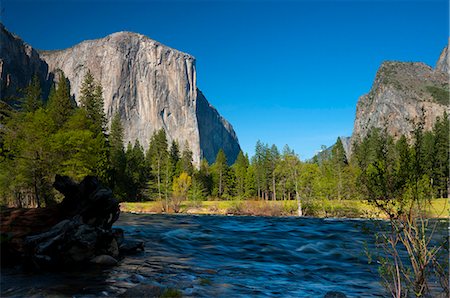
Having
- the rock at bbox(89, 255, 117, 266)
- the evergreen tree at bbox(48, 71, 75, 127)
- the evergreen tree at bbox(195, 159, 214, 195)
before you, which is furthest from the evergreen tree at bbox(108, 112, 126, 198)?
the rock at bbox(89, 255, 117, 266)

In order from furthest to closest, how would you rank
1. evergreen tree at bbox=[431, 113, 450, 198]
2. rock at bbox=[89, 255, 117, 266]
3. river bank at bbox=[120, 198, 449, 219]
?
evergreen tree at bbox=[431, 113, 450, 198]
river bank at bbox=[120, 198, 449, 219]
rock at bbox=[89, 255, 117, 266]

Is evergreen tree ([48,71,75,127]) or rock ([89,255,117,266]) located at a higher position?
evergreen tree ([48,71,75,127])

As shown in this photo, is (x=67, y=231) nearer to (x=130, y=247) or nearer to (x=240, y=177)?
A: (x=130, y=247)

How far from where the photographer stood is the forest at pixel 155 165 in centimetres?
648

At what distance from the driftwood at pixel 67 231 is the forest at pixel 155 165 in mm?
3859

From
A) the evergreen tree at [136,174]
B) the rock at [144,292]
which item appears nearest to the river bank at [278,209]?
the evergreen tree at [136,174]

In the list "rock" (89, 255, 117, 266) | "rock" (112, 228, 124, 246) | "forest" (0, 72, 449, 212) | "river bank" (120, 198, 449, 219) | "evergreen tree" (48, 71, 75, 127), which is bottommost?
"river bank" (120, 198, 449, 219)

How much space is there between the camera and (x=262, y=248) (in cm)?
1786

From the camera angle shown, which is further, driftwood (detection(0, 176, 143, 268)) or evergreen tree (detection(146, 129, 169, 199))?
evergreen tree (detection(146, 129, 169, 199))

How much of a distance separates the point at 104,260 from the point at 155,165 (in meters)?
67.2

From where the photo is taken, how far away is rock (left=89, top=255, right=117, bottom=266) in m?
11.6

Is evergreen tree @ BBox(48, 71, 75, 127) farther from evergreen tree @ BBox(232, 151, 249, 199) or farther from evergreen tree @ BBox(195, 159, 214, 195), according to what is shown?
evergreen tree @ BBox(232, 151, 249, 199)

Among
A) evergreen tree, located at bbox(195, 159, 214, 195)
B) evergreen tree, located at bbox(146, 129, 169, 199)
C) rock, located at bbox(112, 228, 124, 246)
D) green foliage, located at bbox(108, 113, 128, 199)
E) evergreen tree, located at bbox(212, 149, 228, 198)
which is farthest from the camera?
evergreen tree, located at bbox(212, 149, 228, 198)

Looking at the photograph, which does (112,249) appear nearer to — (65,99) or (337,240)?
(337,240)
